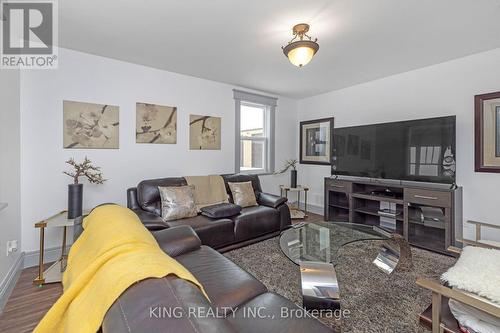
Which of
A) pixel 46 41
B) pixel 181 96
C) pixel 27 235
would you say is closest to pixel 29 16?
pixel 46 41

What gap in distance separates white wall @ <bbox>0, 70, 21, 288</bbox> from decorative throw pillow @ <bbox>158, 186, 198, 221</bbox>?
4.31 ft

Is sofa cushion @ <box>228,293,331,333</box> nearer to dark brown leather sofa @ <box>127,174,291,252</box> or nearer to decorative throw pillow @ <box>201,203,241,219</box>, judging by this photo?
dark brown leather sofa @ <box>127,174,291,252</box>

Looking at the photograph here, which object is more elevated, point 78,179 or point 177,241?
point 78,179

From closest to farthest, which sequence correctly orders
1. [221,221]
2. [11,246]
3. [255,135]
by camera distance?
[11,246] → [221,221] → [255,135]

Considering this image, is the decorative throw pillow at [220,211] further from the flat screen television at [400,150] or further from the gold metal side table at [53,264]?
the flat screen television at [400,150]

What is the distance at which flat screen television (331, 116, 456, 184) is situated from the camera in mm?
2842

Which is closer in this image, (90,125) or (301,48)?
(301,48)

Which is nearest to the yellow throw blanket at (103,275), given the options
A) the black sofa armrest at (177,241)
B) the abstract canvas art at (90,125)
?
the black sofa armrest at (177,241)

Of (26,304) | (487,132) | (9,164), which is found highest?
(487,132)

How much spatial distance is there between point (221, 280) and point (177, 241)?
568 millimetres

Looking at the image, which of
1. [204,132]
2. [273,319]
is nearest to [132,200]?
[204,132]

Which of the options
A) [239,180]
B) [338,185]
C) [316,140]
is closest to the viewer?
[239,180]

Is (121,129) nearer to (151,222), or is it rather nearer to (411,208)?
(151,222)

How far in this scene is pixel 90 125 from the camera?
2.80m
